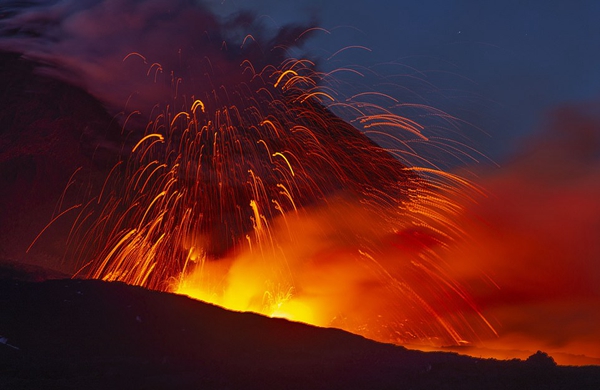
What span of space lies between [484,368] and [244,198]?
12.6 meters

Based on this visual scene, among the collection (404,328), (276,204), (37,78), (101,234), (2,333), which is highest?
(37,78)

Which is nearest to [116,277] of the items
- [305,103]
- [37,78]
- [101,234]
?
[101,234]

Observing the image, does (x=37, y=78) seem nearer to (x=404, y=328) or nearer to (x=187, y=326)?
(x=187, y=326)

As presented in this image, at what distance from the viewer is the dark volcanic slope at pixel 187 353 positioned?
550 centimetres

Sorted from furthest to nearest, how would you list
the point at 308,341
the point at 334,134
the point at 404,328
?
the point at 334,134
the point at 404,328
the point at 308,341

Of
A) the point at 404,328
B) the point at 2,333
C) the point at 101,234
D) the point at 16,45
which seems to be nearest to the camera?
the point at 2,333

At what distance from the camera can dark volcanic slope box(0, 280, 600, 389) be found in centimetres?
550

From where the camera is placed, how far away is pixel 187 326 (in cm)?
747

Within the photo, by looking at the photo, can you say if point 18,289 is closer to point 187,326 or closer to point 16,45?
point 187,326

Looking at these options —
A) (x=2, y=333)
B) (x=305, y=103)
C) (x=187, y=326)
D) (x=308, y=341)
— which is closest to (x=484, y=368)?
(x=308, y=341)

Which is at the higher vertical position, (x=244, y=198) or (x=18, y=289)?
(x=244, y=198)

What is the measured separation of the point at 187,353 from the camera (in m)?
6.68

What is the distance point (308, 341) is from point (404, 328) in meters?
6.32

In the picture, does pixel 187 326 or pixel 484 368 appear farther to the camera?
pixel 187 326
